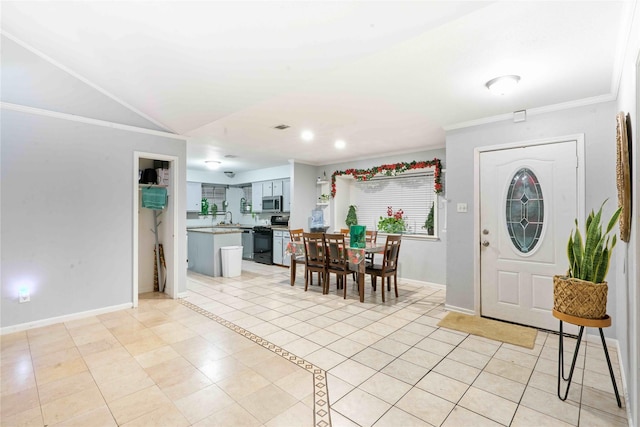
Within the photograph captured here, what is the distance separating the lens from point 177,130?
4.29 m

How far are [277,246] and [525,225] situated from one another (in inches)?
201

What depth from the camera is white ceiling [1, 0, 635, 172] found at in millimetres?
1873

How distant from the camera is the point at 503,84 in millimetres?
2602

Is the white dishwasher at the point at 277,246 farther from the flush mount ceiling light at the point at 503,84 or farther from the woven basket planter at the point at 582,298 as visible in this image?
the woven basket planter at the point at 582,298

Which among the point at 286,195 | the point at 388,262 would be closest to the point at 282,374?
the point at 388,262

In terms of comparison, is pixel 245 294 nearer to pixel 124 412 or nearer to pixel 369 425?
pixel 124 412

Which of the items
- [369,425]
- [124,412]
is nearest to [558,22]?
[369,425]

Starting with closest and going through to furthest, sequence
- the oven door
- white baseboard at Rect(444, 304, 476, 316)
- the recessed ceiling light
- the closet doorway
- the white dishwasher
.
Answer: white baseboard at Rect(444, 304, 476, 316)
the closet doorway
the recessed ceiling light
the white dishwasher
the oven door

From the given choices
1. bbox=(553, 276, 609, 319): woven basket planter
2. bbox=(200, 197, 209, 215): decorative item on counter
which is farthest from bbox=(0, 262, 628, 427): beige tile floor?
bbox=(200, 197, 209, 215): decorative item on counter

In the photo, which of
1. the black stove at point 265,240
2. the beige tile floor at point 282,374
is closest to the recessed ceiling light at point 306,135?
the beige tile floor at point 282,374

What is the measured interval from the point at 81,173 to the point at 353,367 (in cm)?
367

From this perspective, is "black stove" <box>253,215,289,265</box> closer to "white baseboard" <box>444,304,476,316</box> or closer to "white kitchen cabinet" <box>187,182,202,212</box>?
"white kitchen cabinet" <box>187,182,202,212</box>

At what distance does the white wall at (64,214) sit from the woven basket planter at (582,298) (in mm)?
4543

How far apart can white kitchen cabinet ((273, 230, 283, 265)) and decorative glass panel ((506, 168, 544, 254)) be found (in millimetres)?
4768
